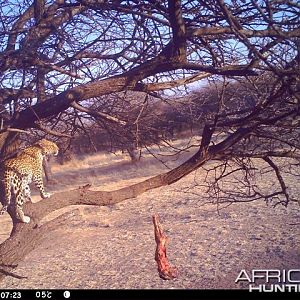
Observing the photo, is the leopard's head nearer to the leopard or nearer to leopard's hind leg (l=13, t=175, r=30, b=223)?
the leopard

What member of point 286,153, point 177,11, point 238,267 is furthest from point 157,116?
point 238,267

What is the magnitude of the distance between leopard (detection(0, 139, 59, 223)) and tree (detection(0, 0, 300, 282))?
464mm

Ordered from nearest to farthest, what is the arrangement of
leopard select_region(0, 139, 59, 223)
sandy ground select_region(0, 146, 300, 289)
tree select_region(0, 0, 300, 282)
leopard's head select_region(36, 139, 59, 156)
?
tree select_region(0, 0, 300, 282) < leopard select_region(0, 139, 59, 223) < leopard's head select_region(36, 139, 59, 156) < sandy ground select_region(0, 146, 300, 289)

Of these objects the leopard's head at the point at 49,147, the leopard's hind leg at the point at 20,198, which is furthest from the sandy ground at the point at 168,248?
the leopard's head at the point at 49,147

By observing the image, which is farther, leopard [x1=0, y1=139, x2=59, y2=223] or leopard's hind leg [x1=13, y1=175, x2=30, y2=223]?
leopard [x1=0, y1=139, x2=59, y2=223]

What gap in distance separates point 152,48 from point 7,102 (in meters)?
1.51

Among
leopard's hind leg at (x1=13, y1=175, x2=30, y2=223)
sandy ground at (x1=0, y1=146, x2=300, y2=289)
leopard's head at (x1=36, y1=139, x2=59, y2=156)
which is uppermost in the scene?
leopard's head at (x1=36, y1=139, x2=59, y2=156)

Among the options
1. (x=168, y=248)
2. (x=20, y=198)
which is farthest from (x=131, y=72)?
(x=168, y=248)

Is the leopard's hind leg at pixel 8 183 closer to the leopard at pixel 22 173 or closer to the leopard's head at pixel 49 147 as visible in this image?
the leopard at pixel 22 173

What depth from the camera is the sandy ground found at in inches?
332

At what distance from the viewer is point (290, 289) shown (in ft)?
16.1

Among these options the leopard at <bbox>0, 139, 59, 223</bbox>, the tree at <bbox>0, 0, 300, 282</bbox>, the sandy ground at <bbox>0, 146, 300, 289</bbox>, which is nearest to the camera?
the tree at <bbox>0, 0, 300, 282</bbox>

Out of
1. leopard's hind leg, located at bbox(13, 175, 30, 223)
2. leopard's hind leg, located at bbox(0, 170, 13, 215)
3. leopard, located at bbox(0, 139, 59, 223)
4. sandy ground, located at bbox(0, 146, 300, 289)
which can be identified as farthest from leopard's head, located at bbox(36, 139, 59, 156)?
sandy ground, located at bbox(0, 146, 300, 289)

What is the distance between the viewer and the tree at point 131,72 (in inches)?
141
